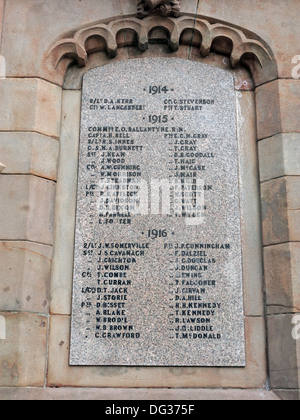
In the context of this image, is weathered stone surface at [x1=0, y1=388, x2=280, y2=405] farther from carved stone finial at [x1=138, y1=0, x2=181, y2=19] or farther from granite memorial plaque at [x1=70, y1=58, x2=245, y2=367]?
carved stone finial at [x1=138, y1=0, x2=181, y2=19]

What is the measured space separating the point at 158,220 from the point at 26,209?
4.26ft

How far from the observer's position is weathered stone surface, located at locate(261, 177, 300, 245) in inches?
208

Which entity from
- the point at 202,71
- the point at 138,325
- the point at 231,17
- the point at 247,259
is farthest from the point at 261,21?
the point at 138,325

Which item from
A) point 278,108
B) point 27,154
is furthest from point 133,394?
point 278,108

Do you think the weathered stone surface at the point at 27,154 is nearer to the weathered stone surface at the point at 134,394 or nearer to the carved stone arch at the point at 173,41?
the carved stone arch at the point at 173,41

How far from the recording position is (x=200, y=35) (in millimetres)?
6016

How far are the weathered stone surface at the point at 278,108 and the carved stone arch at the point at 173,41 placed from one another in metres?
0.18

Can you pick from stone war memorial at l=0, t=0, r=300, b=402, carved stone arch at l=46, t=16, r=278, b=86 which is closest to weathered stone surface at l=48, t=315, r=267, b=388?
stone war memorial at l=0, t=0, r=300, b=402

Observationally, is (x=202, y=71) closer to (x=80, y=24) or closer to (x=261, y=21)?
(x=261, y=21)

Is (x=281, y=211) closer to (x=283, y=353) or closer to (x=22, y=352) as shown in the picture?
(x=283, y=353)

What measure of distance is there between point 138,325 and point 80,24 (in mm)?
3270

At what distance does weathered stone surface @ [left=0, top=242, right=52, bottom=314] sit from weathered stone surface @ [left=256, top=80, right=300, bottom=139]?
2.61 metres

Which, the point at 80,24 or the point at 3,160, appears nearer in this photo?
the point at 3,160

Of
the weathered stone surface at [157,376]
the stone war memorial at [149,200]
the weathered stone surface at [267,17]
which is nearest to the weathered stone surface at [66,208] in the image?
the stone war memorial at [149,200]
